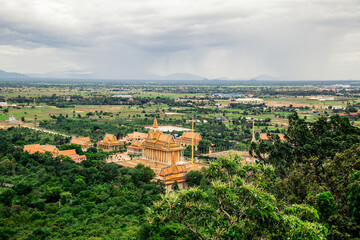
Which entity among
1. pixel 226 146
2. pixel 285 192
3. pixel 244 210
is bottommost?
pixel 226 146

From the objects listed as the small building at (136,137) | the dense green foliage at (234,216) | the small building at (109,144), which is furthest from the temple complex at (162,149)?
the dense green foliage at (234,216)

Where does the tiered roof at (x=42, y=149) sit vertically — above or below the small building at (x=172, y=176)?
above

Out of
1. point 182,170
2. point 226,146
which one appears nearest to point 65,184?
point 182,170

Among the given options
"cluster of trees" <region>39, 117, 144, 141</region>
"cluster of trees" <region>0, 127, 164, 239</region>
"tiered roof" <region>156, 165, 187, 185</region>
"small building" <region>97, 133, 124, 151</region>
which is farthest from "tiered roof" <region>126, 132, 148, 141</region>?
"tiered roof" <region>156, 165, 187, 185</region>

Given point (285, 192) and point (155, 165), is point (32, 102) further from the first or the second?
point (285, 192)

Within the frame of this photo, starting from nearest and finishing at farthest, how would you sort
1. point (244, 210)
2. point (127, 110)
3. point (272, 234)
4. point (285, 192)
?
point (272, 234) → point (244, 210) → point (285, 192) → point (127, 110)

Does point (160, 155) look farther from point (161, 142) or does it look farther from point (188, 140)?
point (188, 140)

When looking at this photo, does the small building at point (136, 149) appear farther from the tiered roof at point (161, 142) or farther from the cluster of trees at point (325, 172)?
the cluster of trees at point (325, 172)

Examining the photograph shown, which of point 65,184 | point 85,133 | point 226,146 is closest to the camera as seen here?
point 65,184

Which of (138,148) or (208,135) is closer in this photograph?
(138,148)
